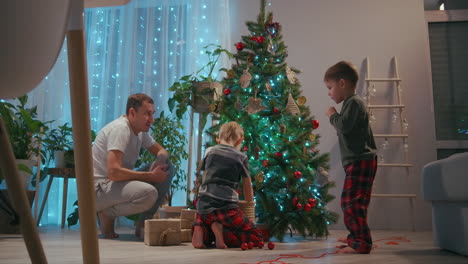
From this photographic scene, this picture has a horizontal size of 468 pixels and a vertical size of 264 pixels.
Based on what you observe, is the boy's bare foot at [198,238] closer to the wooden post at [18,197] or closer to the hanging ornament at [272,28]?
the hanging ornament at [272,28]

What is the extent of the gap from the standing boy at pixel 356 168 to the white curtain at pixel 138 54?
8.46 feet

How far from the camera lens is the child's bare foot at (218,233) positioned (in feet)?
7.78

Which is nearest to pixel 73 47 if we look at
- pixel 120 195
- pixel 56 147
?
pixel 120 195

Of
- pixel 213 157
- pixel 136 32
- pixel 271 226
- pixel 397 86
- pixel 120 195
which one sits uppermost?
pixel 136 32

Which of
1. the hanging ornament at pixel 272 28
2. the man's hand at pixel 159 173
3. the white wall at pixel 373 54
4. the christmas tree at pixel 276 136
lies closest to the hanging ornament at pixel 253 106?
the christmas tree at pixel 276 136

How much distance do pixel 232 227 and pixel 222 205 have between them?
14cm

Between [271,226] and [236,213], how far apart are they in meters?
0.51

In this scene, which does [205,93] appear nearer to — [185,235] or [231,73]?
[231,73]

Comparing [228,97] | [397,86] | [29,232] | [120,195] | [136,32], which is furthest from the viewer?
[136,32]

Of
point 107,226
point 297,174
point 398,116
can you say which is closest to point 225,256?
point 297,174

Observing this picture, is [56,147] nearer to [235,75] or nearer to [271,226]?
[235,75]

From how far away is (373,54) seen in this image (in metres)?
4.49

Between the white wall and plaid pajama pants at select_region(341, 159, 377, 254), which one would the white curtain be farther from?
plaid pajama pants at select_region(341, 159, 377, 254)

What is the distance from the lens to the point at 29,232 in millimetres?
549
